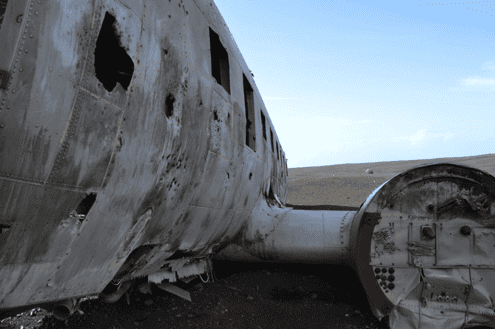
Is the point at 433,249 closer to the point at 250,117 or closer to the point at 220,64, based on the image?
the point at 250,117

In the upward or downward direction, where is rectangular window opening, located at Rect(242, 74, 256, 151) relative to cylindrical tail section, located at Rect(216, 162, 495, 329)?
upward

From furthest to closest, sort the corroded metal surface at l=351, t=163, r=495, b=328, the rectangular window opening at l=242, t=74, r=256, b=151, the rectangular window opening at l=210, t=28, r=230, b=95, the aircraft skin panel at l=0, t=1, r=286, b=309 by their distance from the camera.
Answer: the rectangular window opening at l=242, t=74, r=256, b=151 < the corroded metal surface at l=351, t=163, r=495, b=328 < the rectangular window opening at l=210, t=28, r=230, b=95 < the aircraft skin panel at l=0, t=1, r=286, b=309

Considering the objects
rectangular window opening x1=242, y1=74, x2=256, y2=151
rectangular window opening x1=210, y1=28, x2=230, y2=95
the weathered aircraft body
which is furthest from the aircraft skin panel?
rectangular window opening x1=242, y1=74, x2=256, y2=151

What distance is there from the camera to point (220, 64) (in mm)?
4598

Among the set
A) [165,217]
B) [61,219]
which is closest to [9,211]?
[61,219]

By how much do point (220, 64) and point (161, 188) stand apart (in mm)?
2201

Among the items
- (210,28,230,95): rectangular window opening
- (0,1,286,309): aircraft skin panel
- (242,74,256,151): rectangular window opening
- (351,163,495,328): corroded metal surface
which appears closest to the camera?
(0,1,286,309): aircraft skin panel

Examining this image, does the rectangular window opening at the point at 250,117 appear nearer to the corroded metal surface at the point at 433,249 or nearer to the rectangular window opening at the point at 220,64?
the rectangular window opening at the point at 220,64

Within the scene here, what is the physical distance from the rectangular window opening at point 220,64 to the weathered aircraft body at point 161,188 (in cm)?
2

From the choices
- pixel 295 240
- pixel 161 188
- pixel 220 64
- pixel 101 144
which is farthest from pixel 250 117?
pixel 101 144

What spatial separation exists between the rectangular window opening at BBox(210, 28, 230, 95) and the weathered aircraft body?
0.02 metres

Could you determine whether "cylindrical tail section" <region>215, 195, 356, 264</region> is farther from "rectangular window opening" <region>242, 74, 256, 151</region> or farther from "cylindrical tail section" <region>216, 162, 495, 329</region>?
"rectangular window opening" <region>242, 74, 256, 151</region>

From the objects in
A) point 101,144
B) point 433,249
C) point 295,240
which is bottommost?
point 295,240

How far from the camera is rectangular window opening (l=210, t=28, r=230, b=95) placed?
436cm
